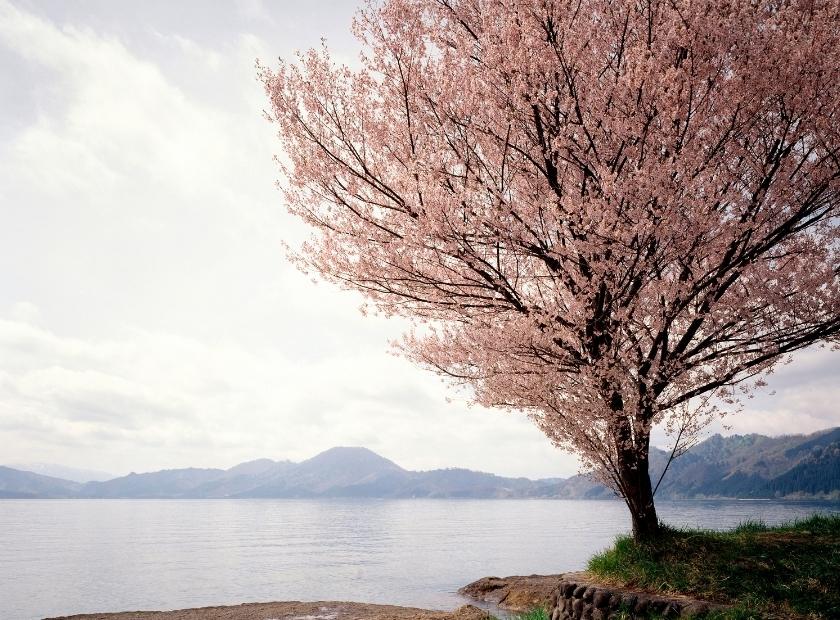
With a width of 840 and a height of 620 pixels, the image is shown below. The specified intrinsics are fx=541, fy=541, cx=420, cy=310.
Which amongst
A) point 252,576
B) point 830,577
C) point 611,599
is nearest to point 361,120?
point 611,599

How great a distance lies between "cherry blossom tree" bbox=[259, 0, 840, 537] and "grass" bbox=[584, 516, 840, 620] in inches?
30.4

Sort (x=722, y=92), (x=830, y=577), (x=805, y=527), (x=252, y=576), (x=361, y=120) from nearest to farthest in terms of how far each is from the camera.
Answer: (x=830, y=577)
(x=722, y=92)
(x=361, y=120)
(x=805, y=527)
(x=252, y=576)

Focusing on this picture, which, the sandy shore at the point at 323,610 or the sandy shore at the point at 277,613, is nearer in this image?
the sandy shore at the point at 277,613

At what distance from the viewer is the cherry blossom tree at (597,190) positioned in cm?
866

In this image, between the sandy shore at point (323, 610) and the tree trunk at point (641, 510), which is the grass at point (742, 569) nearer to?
the tree trunk at point (641, 510)

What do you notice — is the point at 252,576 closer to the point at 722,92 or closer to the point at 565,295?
the point at 565,295

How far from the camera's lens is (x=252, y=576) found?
3859 centimetres

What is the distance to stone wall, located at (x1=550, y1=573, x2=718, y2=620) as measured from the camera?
7.91 meters

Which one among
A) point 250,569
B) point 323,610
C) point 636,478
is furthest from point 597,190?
point 250,569

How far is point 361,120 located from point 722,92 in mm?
6158

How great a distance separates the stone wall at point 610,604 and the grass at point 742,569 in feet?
1.19

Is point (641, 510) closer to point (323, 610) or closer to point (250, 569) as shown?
point (323, 610)

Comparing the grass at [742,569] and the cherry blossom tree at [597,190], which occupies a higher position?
the cherry blossom tree at [597,190]

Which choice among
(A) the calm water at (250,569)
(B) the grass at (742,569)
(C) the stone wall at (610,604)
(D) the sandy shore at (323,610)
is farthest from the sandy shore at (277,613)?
(B) the grass at (742,569)
